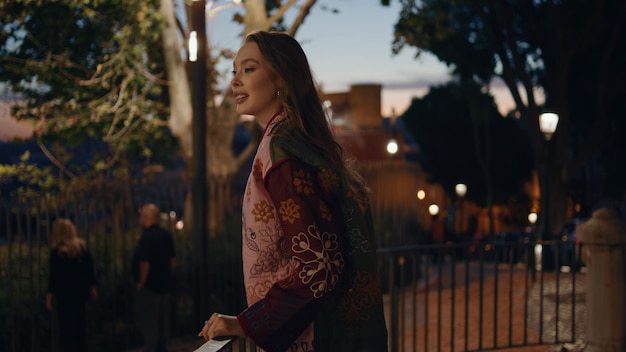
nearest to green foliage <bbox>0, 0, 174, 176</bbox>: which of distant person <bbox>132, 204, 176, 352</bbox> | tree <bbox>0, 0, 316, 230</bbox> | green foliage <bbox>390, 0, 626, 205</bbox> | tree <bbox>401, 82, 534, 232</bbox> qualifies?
tree <bbox>0, 0, 316, 230</bbox>

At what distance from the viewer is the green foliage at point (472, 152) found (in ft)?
185

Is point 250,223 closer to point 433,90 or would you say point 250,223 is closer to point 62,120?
point 62,120

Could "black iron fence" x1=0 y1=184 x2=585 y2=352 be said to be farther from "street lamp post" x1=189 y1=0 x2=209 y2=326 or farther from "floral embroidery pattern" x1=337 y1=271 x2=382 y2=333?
"floral embroidery pattern" x1=337 y1=271 x2=382 y2=333

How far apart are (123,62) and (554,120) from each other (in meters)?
10.4

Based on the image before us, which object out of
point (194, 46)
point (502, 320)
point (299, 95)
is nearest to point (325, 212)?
point (299, 95)

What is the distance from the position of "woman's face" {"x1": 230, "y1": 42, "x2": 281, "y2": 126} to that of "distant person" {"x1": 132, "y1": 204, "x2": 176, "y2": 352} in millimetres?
6979

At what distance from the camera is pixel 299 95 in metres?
2.49

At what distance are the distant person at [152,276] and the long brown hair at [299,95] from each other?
7.02m

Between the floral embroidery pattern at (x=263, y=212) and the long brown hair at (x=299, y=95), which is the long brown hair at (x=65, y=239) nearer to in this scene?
the long brown hair at (x=299, y=95)

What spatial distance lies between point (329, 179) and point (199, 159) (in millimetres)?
8005

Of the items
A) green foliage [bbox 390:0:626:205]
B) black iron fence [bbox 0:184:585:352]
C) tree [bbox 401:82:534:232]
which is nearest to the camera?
black iron fence [bbox 0:184:585:352]

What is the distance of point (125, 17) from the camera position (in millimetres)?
14375

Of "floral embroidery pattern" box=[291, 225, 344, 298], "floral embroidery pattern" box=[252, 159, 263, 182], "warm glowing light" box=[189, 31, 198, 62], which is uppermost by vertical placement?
"warm glowing light" box=[189, 31, 198, 62]

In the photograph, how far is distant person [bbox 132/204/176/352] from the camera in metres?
9.29
